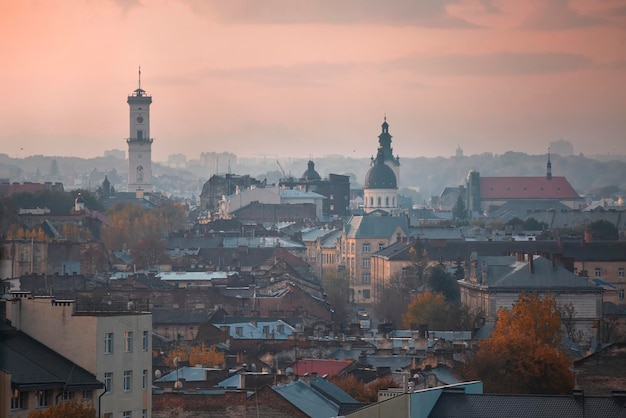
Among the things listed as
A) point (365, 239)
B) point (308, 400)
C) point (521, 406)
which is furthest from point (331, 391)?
point (365, 239)

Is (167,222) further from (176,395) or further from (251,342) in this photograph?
(176,395)

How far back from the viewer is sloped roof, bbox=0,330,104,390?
32.9 meters

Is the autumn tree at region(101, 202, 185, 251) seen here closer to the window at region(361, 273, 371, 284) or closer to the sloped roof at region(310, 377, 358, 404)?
the window at region(361, 273, 371, 284)

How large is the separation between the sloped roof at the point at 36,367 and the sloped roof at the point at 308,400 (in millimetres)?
9430

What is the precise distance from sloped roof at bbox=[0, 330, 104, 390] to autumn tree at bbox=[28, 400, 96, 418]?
73 cm

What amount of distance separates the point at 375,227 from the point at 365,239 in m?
3.19

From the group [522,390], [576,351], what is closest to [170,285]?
[576,351]

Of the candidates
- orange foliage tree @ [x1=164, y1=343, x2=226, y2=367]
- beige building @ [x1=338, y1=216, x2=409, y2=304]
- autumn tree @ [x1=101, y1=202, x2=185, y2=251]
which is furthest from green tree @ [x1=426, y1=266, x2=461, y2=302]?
autumn tree @ [x1=101, y1=202, x2=185, y2=251]

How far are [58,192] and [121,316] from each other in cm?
14133

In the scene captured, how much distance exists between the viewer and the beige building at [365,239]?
451 ft

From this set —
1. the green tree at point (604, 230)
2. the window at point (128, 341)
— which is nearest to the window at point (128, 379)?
the window at point (128, 341)

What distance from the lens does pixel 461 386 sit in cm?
3922

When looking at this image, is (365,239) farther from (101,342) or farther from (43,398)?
(43,398)

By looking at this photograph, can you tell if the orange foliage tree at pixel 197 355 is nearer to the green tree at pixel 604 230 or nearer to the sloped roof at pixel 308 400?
the sloped roof at pixel 308 400
